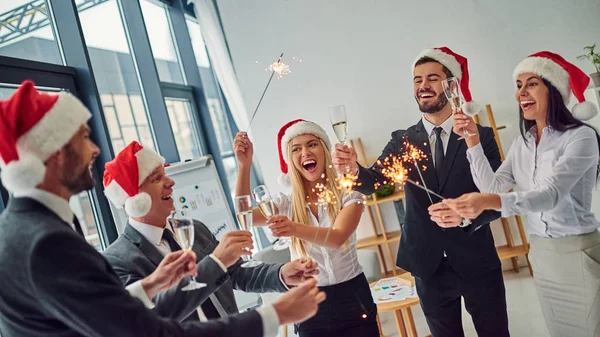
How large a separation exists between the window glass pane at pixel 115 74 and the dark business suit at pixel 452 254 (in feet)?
8.79

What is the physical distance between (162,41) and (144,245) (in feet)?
13.6

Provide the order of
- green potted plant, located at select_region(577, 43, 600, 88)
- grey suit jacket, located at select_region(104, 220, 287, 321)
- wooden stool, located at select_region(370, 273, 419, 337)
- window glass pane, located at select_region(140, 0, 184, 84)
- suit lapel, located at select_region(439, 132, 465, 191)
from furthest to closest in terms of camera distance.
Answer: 1. window glass pane, located at select_region(140, 0, 184, 84)
2. green potted plant, located at select_region(577, 43, 600, 88)
3. wooden stool, located at select_region(370, 273, 419, 337)
4. suit lapel, located at select_region(439, 132, 465, 191)
5. grey suit jacket, located at select_region(104, 220, 287, 321)

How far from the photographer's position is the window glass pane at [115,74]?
4297 millimetres

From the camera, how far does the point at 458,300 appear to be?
247cm

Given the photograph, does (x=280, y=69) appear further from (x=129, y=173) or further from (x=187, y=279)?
(x=187, y=279)

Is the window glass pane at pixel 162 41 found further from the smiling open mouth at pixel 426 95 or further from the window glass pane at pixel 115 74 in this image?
the smiling open mouth at pixel 426 95

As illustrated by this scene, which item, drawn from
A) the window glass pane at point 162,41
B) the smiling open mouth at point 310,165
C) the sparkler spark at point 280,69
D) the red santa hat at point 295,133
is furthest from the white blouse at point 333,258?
the window glass pane at point 162,41

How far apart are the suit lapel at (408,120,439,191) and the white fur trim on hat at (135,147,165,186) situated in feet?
3.98

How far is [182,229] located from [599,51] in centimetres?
→ 435

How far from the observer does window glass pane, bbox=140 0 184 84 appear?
5348 millimetres

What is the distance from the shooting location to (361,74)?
5.01 meters

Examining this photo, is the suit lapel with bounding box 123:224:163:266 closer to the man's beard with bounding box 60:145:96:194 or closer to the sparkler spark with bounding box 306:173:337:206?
the man's beard with bounding box 60:145:96:194

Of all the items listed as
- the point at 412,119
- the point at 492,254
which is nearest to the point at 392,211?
the point at 412,119

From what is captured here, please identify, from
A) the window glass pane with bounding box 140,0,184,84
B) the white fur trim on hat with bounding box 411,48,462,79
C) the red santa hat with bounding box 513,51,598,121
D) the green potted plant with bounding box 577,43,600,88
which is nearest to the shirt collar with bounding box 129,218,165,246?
the white fur trim on hat with bounding box 411,48,462,79
